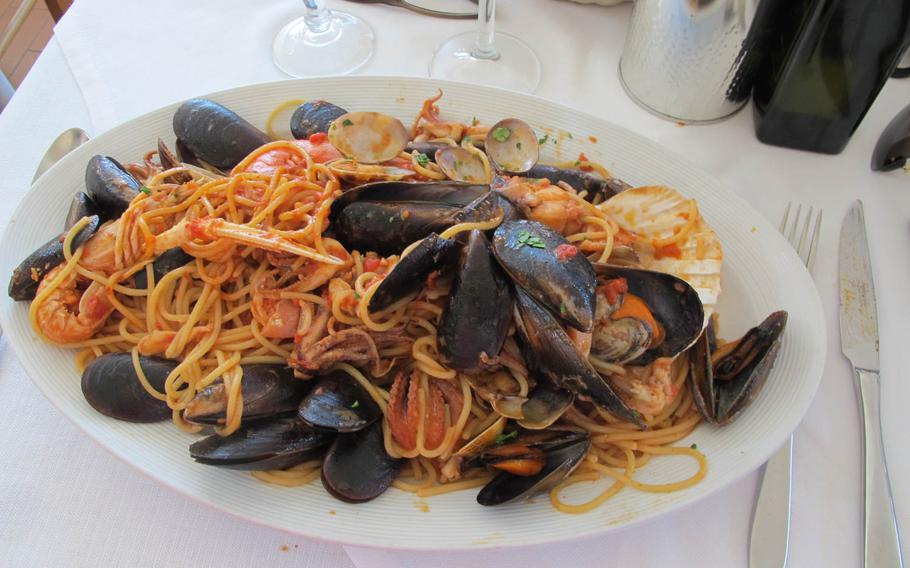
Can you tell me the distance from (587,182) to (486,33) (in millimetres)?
1127

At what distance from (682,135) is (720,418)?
1493mm

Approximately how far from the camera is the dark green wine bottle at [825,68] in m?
2.13

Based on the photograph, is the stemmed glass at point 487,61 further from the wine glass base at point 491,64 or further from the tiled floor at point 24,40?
the tiled floor at point 24,40

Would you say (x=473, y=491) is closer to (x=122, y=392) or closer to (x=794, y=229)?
(x=122, y=392)

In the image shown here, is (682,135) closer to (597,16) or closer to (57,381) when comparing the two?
(597,16)

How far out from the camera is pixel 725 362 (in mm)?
1766

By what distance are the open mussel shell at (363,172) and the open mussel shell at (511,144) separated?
34 cm

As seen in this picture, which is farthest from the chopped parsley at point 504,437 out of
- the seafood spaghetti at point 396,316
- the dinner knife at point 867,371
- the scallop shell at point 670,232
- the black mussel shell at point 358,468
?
the dinner knife at point 867,371

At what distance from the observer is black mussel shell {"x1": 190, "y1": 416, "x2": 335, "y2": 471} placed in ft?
5.01

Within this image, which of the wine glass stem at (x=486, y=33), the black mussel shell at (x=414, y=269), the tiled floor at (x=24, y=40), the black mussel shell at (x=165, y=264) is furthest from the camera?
the tiled floor at (x=24, y=40)

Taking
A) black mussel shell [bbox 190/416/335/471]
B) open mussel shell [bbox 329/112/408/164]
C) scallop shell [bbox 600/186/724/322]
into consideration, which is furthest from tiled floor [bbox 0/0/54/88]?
scallop shell [bbox 600/186/724/322]

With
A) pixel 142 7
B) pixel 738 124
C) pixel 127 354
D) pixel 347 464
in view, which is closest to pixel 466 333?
pixel 347 464

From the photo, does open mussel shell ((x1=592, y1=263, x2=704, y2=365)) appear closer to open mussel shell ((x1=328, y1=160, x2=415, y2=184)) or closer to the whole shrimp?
open mussel shell ((x1=328, y1=160, x2=415, y2=184))

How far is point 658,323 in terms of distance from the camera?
1.70m
